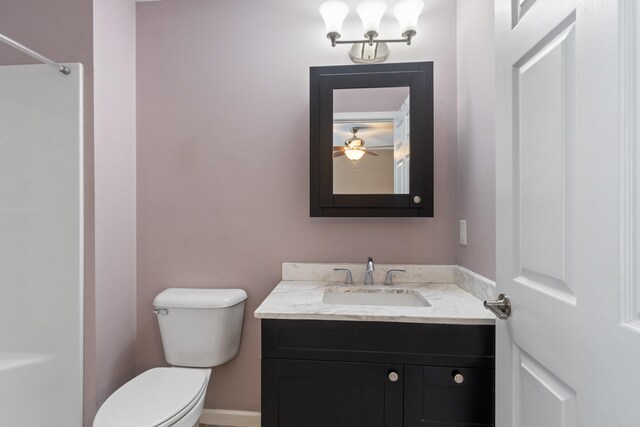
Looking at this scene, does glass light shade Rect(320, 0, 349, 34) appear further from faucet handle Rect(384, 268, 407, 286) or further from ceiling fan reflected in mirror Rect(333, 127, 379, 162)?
faucet handle Rect(384, 268, 407, 286)

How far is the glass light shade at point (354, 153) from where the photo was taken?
1.58 metres

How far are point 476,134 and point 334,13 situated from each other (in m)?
0.89

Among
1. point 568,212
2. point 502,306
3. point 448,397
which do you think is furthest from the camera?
point 448,397

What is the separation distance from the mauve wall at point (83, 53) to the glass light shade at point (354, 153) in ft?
4.01

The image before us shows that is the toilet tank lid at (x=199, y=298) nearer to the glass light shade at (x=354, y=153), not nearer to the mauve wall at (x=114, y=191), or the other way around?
the mauve wall at (x=114, y=191)

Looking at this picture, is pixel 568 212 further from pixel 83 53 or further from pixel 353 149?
pixel 83 53

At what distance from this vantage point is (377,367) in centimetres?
114

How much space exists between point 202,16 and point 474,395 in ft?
7.19

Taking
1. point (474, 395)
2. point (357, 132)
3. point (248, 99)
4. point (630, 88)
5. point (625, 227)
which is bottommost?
point (474, 395)

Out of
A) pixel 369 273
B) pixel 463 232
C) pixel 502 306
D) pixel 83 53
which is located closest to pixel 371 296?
pixel 369 273

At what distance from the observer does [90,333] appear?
58.6 inches

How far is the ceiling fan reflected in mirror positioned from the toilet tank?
3.02 ft

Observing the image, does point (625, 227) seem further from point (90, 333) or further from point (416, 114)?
point (90, 333)

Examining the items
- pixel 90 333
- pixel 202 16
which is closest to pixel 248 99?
pixel 202 16
